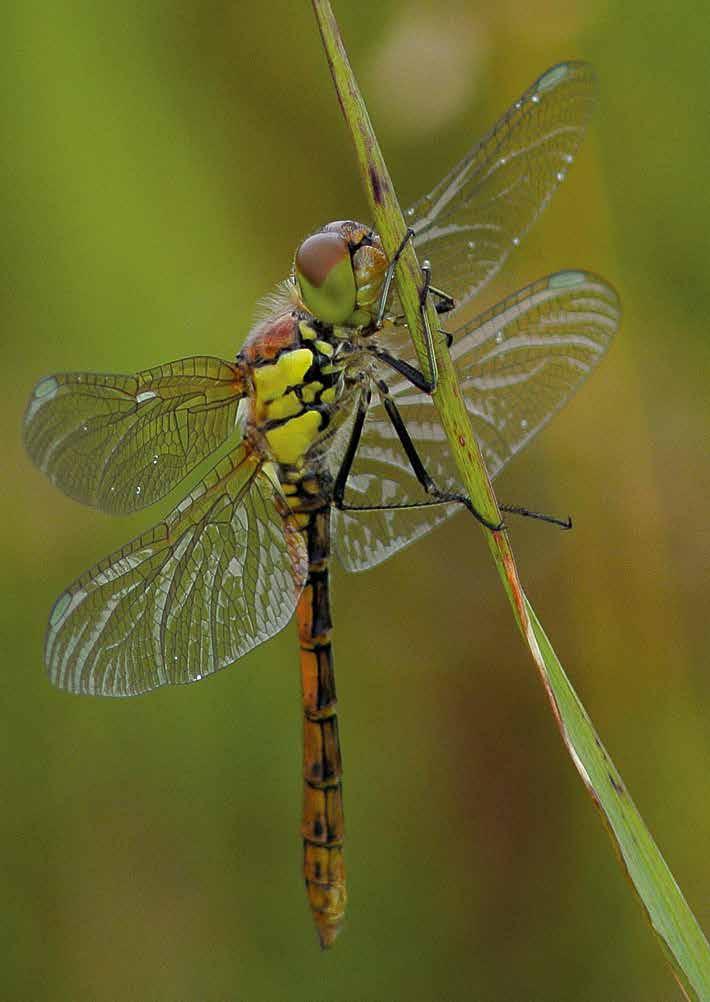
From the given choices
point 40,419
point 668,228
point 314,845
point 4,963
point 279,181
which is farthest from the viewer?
point 279,181

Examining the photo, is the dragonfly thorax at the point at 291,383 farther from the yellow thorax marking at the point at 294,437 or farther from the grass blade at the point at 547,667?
the grass blade at the point at 547,667

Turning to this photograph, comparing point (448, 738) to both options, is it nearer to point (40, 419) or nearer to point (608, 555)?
point (608, 555)

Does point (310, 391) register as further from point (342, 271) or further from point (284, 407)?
point (342, 271)

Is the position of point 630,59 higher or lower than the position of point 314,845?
higher

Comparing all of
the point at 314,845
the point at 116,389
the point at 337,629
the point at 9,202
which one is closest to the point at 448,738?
the point at 337,629

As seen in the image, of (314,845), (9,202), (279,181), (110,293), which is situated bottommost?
(314,845)

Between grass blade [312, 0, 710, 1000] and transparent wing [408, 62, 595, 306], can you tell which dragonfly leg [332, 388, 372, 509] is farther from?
grass blade [312, 0, 710, 1000]

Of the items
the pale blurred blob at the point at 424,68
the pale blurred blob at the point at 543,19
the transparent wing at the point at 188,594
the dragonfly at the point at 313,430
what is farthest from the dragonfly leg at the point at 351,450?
the pale blurred blob at the point at 543,19

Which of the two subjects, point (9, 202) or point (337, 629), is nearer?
point (9, 202)

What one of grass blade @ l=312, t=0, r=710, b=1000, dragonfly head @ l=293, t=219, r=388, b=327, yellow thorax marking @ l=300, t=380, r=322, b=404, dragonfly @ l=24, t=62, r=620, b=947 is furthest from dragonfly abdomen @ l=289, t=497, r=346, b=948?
grass blade @ l=312, t=0, r=710, b=1000
